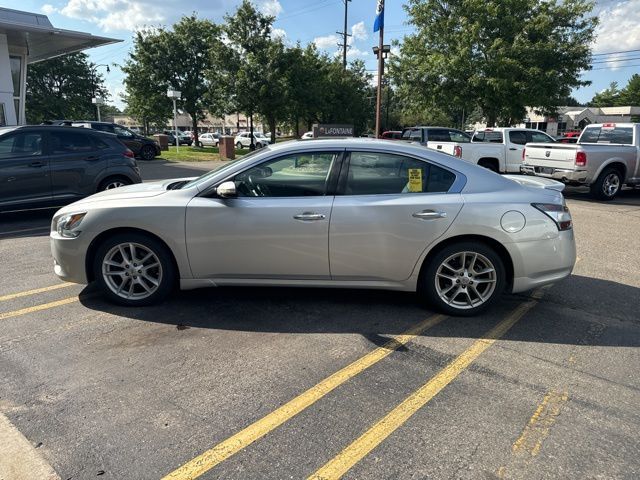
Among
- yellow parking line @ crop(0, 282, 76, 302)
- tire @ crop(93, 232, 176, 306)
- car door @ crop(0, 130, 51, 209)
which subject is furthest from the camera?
car door @ crop(0, 130, 51, 209)

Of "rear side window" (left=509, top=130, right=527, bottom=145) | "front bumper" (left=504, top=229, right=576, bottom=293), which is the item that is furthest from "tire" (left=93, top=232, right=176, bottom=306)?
"rear side window" (left=509, top=130, right=527, bottom=145)

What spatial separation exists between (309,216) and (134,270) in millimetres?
1722

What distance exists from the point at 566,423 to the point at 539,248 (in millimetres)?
1741

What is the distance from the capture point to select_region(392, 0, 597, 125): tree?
73.3 ft

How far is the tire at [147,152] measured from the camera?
23.4 meters

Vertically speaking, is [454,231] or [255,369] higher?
[454,231]

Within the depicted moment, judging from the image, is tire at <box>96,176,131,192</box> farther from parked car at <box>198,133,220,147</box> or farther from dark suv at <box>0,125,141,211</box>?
parked car at <box>198,133,220,147</box>

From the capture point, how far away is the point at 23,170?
25.5 ft

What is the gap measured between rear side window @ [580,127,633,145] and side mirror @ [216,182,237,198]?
12.1 metres

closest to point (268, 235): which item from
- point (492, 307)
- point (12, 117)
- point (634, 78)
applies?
point (492, 307)

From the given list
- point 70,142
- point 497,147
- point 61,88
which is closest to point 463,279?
point 70,142

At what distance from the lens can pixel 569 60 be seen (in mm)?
23219

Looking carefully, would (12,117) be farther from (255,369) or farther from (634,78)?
(634,78)

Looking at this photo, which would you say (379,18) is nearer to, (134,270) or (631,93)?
(134,270)
